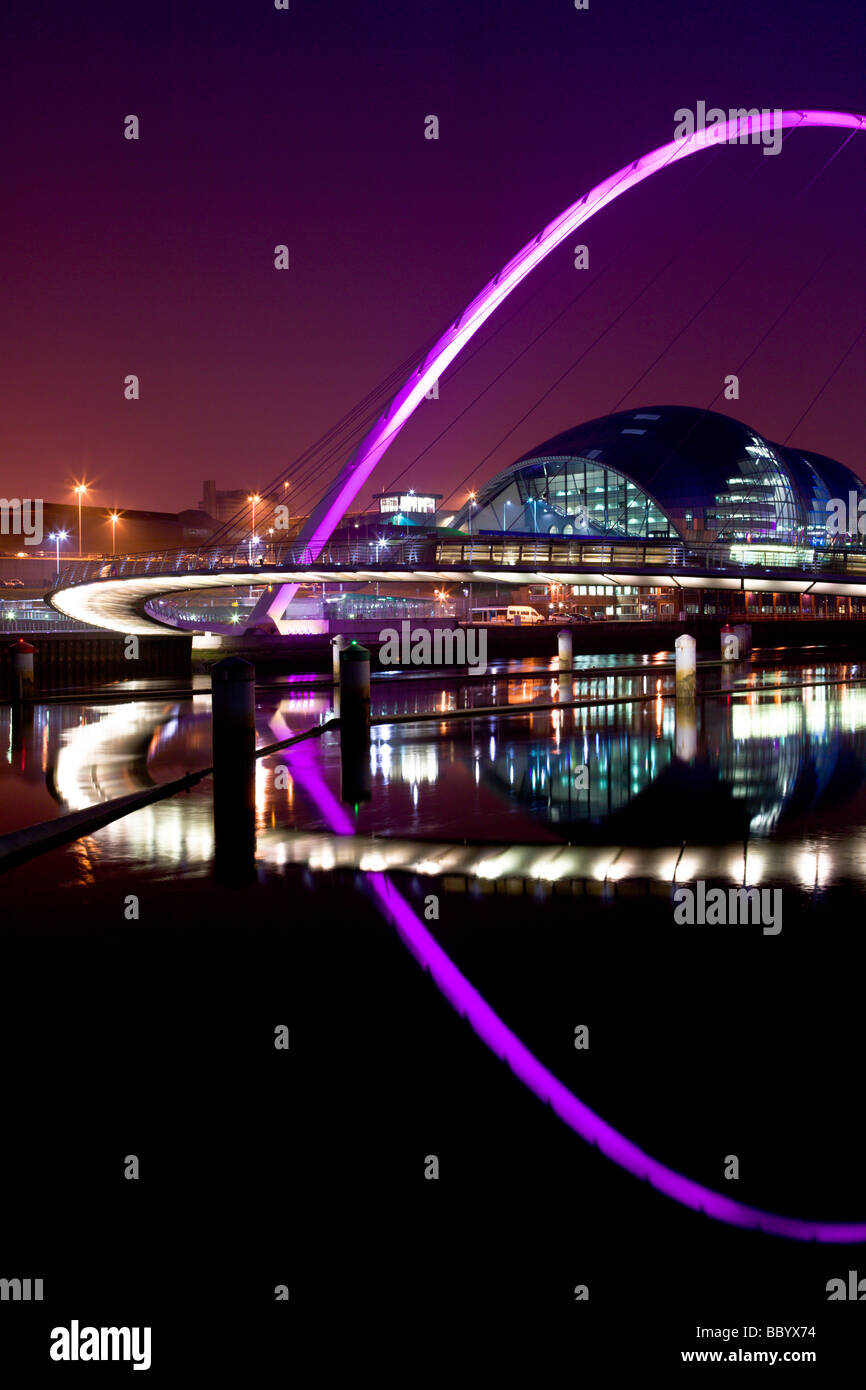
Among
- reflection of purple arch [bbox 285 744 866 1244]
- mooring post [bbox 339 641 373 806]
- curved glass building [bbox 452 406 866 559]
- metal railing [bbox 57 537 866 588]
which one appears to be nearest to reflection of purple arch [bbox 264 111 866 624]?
metal railing [bbox 57 537 866 588]

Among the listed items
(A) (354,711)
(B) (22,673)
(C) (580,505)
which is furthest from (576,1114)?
(C) (580,505)

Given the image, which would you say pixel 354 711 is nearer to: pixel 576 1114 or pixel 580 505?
pixel 576 1114

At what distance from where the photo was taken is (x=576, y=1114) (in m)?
3.46

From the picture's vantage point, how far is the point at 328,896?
643 cm

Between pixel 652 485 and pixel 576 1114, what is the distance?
10624cm

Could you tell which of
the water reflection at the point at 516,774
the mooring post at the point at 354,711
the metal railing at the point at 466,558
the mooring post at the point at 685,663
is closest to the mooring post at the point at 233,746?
the water reflection at the point at 516,774

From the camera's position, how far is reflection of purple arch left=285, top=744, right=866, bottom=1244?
2.86m

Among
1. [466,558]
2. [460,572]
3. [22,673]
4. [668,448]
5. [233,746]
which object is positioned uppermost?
[668,448]

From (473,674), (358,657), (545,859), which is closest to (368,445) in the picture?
(473,674)

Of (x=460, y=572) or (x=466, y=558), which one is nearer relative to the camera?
(x=460, y=572)

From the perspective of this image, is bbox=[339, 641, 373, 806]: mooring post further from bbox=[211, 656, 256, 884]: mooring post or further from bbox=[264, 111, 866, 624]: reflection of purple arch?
bbox=[264, 111, 866, 624]: reflection of purple arch

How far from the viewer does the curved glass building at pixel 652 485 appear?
105 meters

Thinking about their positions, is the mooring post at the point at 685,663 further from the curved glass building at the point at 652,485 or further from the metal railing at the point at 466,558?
the curved glass building at the point at 652,485

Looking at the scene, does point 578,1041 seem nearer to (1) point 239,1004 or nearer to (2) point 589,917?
(1) point 239,1004
